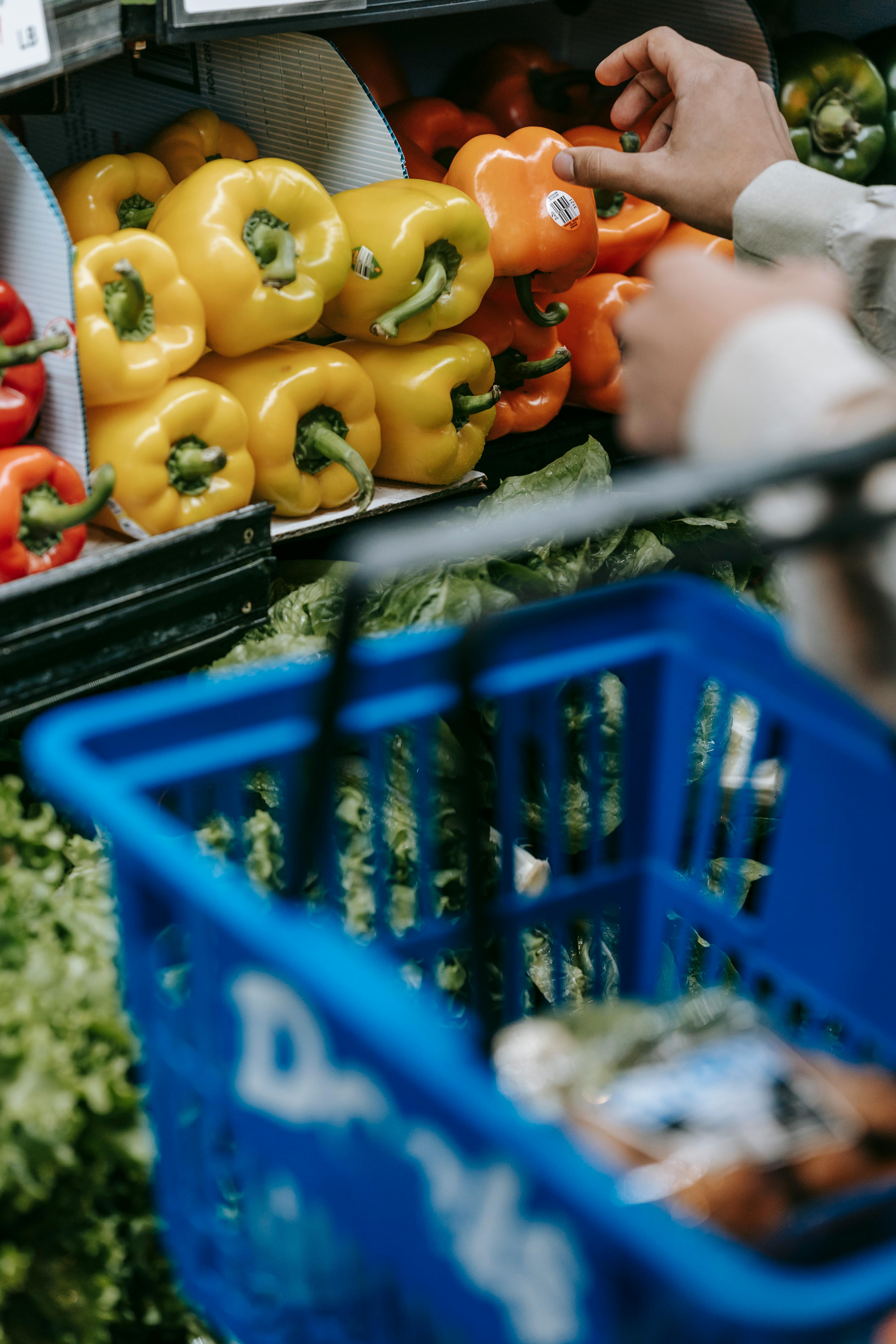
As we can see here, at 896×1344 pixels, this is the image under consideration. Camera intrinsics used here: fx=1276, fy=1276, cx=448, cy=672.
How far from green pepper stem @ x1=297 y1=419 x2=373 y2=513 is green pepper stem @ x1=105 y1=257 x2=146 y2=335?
0.88ft

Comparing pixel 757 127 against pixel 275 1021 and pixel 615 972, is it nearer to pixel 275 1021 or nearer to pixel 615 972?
pixel 615 972

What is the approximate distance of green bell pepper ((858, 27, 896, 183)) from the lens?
92.9 inches

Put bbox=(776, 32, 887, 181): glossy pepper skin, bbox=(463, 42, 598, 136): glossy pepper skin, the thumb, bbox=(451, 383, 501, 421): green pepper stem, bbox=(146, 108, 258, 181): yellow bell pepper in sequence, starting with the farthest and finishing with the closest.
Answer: bbox=(776, 32, 887, 181): glossy pepper skin → bbox=(463, 42, 598, 136): glossy pepper skin → bbox=(451, 383, 501, 421): green pepper stem → bbox=(146, 108, 258, 181): yellow bell pepper → the thumb

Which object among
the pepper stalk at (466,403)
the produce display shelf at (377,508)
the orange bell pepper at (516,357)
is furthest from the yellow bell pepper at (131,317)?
the orange bell pepper at (516,357)

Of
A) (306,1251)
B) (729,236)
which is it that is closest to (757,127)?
(729,236)

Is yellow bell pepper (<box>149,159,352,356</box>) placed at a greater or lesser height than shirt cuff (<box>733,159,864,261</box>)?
lesser

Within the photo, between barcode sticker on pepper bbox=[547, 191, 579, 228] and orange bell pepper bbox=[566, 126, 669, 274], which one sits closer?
barcode sticker on pepper bbox=[547, 191, 579, 228]

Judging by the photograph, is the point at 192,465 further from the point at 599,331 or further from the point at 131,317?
the point at 599,331

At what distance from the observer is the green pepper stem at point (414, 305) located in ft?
5.53

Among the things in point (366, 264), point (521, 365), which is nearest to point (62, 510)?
point (366, 264)

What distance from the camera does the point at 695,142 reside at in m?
1.37

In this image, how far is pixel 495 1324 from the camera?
528mm

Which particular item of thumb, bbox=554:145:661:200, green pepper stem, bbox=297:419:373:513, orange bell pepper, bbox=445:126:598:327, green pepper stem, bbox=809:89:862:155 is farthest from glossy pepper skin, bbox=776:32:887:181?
green pepper stem, bbox=297:419:373:513

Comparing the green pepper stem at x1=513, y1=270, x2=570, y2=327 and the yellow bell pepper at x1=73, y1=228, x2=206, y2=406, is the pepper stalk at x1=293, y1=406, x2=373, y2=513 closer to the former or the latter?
the yellow bell pepper at x1=73, y1=228, x2=206, y2=406
